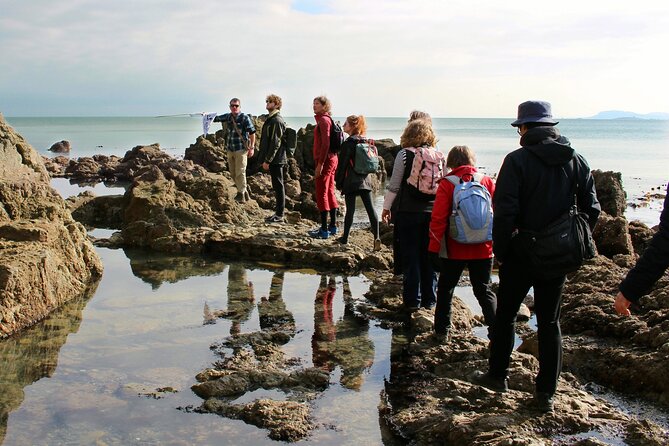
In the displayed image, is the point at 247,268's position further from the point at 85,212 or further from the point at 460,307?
the point at 85,212

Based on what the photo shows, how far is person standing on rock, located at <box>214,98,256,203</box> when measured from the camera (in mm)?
13180

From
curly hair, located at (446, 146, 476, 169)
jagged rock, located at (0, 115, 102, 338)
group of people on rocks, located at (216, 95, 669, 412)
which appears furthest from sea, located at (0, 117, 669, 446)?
curly hair, located at (446, 146, 476, 169)

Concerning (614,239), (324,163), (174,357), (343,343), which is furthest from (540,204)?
(614,239)

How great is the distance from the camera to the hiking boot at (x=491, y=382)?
5.27 meters

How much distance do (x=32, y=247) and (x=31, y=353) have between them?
6.13 ft

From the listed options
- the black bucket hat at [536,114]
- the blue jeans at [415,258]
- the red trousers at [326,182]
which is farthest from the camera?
the red trousers at [326,182]

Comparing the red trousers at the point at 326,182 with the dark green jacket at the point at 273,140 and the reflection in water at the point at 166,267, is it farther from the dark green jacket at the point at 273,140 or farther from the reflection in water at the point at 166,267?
the reflection in water at the point at 166,267

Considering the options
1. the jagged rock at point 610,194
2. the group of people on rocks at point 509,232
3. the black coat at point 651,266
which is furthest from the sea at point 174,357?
A: the jagged rock at point 610,194

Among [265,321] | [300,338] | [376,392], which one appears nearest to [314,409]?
[376,392]

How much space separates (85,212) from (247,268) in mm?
5480

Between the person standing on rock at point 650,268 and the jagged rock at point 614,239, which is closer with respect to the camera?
the person standing on rock at point 650,268

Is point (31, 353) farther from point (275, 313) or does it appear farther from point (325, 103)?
point (325, 103)

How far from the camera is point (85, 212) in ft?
45.0

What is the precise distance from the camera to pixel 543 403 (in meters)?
4.81
